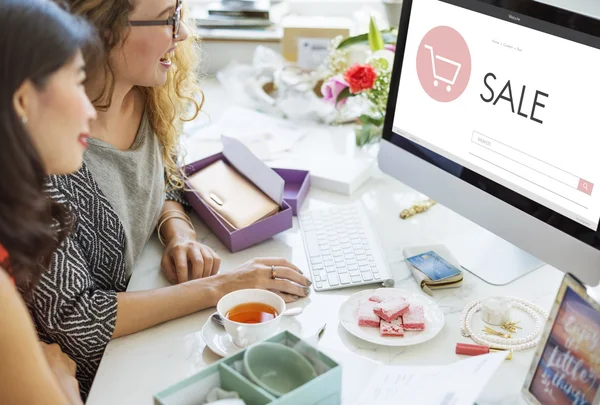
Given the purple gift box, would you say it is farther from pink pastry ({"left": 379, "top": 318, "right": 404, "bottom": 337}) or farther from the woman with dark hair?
the woman with dark hair

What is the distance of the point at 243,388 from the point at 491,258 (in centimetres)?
67

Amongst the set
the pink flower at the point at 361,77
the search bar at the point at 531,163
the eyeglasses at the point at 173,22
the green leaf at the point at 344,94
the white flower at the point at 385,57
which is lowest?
the green leaf at the point at 344,94

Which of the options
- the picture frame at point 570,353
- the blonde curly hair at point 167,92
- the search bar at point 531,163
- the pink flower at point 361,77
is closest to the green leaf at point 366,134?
the pink flower at point 361,77

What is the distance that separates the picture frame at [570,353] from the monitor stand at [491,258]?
35 cm

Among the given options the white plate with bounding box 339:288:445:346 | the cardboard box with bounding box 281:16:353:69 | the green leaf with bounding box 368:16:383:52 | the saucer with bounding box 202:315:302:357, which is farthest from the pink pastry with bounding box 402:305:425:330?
the cardboard box with bounding box 281:16:353:69

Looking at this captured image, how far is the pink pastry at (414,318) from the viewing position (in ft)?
3.97

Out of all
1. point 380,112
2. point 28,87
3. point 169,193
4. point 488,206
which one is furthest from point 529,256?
point 28,87

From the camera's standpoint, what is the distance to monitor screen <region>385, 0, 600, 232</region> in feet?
3.77

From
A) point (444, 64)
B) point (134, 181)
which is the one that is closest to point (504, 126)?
point (444, 64)

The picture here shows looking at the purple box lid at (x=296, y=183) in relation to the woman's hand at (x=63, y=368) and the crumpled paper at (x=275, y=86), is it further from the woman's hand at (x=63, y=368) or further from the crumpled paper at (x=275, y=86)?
the woman's hand at (x=63, y=368)

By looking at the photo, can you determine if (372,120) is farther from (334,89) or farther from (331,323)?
(331,323)

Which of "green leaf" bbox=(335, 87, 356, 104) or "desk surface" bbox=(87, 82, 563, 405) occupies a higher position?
"green leaf" bbox=(335, 87, 356, 104)

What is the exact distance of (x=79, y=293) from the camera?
3.94 feet

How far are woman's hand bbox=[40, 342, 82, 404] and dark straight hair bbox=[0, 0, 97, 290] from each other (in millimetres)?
250
